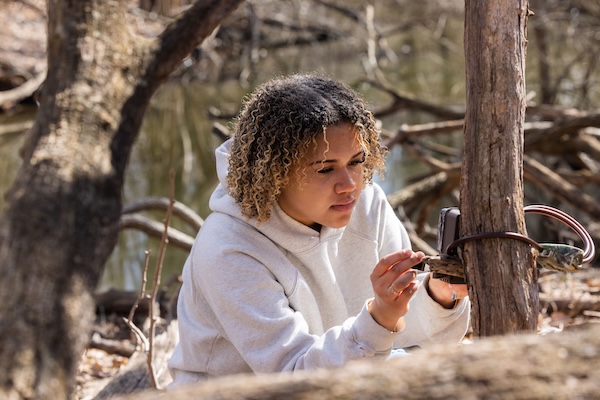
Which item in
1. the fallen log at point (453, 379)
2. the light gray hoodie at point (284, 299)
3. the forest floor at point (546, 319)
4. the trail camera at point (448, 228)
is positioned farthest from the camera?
the forest floor at point (546, 319)

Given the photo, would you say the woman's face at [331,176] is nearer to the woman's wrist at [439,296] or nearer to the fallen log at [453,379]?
the woman's wrist at [439,296]

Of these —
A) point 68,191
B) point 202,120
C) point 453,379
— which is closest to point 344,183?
point 68,191

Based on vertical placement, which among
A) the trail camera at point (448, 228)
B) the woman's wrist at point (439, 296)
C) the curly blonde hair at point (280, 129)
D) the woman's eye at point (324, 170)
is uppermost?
the curly blonde hair at point (280, 129)

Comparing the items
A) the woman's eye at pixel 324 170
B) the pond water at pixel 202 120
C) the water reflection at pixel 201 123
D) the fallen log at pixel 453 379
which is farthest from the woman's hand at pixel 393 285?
the pond water at pixel 202 120

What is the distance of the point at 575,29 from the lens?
7285mm

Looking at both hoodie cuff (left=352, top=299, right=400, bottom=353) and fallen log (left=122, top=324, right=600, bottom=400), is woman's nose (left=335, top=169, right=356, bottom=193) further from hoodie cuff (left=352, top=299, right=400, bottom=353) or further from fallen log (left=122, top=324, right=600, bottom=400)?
fallen log (left=122, top=324, right=600, bottom=400)

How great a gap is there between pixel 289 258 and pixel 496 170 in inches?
28.6

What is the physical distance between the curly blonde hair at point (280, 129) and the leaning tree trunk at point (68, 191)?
0.33 m

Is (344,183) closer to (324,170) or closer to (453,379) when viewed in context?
(324,170)

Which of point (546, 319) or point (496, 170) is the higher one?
point (496, 170)

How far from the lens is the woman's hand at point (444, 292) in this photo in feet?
7.29

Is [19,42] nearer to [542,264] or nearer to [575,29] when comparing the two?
[575,29]

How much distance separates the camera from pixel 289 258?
2.44 meters

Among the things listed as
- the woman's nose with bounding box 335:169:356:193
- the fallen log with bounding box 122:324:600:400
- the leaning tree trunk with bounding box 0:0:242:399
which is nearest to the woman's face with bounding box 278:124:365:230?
the woman's nose with bounding box 335:169:356:193
